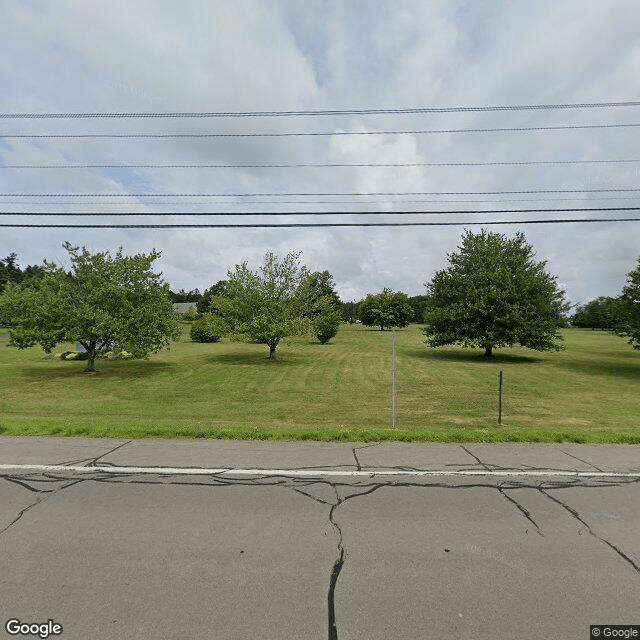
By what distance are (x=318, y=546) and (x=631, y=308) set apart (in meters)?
25.7

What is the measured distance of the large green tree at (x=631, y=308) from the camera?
21.5m

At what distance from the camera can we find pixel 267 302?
1013 inches

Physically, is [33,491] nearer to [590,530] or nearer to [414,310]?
[590,530]

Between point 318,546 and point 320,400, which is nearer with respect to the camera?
point 318,546

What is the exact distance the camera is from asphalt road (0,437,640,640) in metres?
2.83

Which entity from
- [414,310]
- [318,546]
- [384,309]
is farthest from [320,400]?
[414,310]

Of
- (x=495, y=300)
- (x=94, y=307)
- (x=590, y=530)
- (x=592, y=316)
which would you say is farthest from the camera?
(x=592, y=316)

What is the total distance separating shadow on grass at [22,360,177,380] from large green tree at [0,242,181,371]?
3.55ft

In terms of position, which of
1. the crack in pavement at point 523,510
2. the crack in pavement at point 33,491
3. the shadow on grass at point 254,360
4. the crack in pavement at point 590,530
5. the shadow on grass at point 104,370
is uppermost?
the crack in pavement at point 590,530

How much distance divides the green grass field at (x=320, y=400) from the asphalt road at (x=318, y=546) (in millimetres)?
1943

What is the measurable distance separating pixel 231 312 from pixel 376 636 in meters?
24.1

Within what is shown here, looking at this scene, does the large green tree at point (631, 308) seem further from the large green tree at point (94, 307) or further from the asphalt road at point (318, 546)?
the large green tree at point (94, 307)

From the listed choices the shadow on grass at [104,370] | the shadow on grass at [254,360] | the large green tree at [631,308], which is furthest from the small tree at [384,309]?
the shadow on grass at [104,370]

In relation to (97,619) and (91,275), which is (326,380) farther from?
(97,619)
